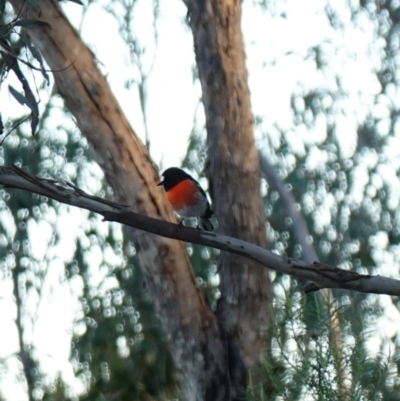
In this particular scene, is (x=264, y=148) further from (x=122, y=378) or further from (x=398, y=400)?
(x=398, y=400)

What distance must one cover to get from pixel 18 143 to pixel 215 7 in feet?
8.39

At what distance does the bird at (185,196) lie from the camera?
158 inches

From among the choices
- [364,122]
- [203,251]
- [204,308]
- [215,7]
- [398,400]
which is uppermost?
[364,122]

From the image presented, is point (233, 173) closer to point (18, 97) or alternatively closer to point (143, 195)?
point (143, 195)

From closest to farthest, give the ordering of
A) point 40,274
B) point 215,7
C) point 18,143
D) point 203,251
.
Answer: point 215,7
point 203,251
point 18,143
point 40,274

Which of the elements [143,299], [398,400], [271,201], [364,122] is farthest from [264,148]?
[398,400]

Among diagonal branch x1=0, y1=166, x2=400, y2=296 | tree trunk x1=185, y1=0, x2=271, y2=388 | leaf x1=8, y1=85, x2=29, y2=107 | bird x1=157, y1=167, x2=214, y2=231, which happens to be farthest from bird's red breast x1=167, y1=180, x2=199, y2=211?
diagonal branch x1=0, y1=166, x2=400, y2=296

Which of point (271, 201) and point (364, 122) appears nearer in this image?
point (271, 201)

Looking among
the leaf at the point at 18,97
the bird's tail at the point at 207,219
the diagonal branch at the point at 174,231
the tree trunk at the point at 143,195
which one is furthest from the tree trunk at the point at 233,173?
the diagonal branch at the point at 174,231

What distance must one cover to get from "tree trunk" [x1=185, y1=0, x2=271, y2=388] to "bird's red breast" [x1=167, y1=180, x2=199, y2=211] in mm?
106

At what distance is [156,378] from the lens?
5449 mm

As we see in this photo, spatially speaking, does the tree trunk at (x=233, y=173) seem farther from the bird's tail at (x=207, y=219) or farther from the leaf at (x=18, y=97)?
the leaf at (x=18, y=97)

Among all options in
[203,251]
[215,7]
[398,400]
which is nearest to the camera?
[398,400]

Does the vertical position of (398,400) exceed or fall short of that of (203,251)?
it falls short
